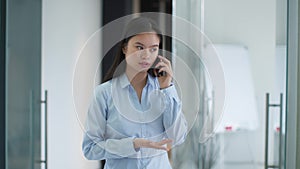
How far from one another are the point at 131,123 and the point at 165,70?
0.79ft

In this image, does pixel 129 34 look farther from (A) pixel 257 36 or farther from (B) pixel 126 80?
(A) pixel 257 36

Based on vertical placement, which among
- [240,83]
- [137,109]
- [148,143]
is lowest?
[148,143]

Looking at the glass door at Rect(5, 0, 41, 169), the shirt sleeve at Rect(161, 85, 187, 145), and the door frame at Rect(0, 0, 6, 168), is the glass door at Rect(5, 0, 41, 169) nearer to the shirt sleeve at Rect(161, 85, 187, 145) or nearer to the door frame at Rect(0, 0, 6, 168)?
Answer: the door frame at Rect(0, 0, 6, 168)

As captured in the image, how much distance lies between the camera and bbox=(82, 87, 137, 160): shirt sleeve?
2.63 meters

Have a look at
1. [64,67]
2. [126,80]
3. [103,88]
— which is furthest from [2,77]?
[126,80]

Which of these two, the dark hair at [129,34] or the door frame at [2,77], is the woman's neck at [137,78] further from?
the door frame at [2,77]

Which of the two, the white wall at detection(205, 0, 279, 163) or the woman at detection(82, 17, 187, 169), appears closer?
the woman at detection(82, 17, 187, 169)

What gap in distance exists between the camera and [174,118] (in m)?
2.64

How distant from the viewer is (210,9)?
9.04 ft

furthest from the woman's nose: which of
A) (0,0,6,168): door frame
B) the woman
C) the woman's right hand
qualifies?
(0,0,6,168): door frame

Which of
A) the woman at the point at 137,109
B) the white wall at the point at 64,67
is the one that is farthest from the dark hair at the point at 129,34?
the white wall at the point at 64,67

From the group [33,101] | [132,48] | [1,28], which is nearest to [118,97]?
[132,48]

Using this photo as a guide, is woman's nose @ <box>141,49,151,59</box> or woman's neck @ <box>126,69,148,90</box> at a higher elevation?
woman's nose @ <box>141,49,151,59</box>

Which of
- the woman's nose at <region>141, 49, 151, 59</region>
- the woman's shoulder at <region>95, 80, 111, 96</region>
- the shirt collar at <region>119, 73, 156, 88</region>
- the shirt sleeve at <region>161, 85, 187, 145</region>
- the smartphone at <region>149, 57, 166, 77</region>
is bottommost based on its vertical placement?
the shirt sleeve at <region>161, 85, 187, 145</region>
